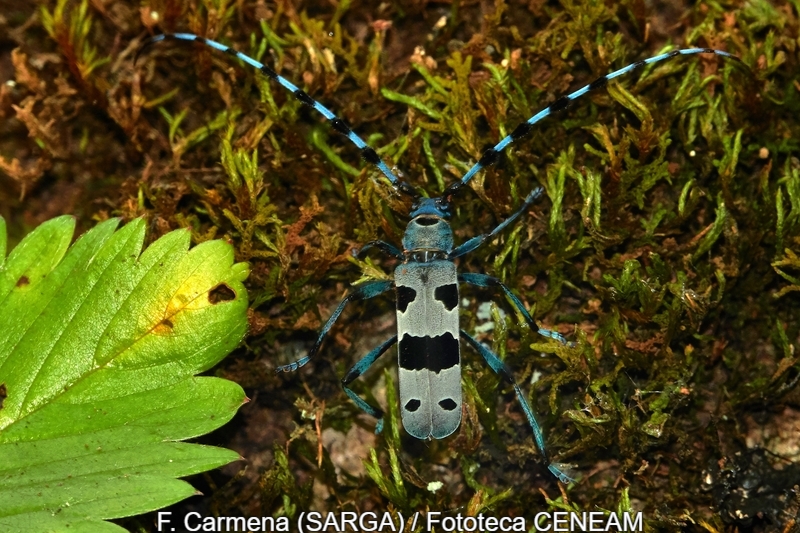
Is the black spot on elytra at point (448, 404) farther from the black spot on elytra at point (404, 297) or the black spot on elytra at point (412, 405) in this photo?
the black spot on elytra at point (404, 297)

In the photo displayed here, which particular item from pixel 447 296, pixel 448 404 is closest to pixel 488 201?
pixel 447 296

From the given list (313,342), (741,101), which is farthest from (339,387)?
(741,101)

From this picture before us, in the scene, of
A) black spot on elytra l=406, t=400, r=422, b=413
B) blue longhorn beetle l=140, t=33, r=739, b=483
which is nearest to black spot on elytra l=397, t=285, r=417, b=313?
blue longhorn beetle l=140, t=33, r=739, b=483

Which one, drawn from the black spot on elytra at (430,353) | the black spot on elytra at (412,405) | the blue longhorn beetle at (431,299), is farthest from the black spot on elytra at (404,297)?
the black spot on elytra at (412,405)

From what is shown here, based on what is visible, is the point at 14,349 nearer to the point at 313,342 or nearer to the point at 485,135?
the point at 313,342

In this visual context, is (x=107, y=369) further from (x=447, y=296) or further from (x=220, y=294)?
(x=447, y=296)

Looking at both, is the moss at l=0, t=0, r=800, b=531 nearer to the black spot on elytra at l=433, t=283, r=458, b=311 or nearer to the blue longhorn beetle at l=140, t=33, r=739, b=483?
the blue longhorn beetle at l=140, t=33, r=739, b=483
